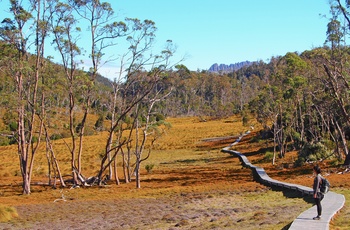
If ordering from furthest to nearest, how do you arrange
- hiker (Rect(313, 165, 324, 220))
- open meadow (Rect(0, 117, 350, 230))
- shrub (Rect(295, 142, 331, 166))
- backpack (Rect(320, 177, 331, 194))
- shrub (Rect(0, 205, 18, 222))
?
shrub (Rect(295, 142, 331, 166)) < shrub (Rect(0, 205, 18, 222)) < open meadow (Rect(0, 117, 350, 230)) < backpack (Rect(320, 177, 331, 194)) < hiker (Rect(313, 165, 324, 220))

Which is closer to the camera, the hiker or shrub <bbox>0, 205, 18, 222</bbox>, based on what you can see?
the hiker

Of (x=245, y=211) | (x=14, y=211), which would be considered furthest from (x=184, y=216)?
(x=14, y=211)

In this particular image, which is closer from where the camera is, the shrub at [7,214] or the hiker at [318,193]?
the hiker at [318,193]

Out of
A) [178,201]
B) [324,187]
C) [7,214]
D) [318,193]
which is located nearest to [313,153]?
[178,201]

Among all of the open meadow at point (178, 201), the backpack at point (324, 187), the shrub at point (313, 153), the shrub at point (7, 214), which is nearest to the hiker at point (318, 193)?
the backpack at point (324, 187)

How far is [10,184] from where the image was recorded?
3347 centimetres

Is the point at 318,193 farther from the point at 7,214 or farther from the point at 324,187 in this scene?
the point at 7,214

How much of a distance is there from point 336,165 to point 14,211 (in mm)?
21254

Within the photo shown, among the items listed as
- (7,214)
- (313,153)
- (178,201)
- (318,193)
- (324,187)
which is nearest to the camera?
(318,193)

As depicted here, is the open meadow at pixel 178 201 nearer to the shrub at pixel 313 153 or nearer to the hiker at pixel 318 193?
the hiker at pixel 318 193

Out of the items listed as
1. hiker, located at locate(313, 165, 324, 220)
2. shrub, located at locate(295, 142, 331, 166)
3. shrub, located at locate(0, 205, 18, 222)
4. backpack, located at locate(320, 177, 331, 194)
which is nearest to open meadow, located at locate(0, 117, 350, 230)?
shrub, located at locate(0, 205, 18, 222)

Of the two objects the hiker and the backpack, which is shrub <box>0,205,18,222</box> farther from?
the backpack

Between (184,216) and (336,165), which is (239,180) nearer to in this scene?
(336,165)

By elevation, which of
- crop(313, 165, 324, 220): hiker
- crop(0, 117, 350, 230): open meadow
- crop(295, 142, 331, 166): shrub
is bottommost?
crop(0, 117, 350, 230): open meadow
